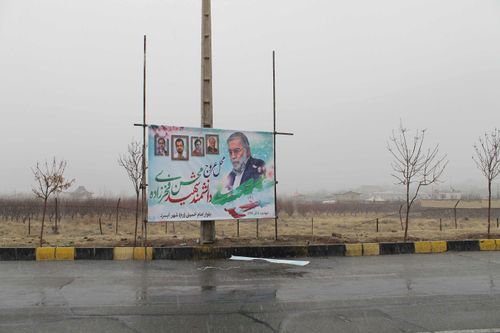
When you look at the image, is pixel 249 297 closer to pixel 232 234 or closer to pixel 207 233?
pixel 207 233

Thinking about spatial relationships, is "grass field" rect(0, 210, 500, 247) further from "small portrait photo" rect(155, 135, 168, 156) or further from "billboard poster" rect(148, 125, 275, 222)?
"small portrait photo" rect(155, 135, 168, 156)

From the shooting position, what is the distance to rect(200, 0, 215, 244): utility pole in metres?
11.1

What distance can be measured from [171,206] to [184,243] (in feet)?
4.30

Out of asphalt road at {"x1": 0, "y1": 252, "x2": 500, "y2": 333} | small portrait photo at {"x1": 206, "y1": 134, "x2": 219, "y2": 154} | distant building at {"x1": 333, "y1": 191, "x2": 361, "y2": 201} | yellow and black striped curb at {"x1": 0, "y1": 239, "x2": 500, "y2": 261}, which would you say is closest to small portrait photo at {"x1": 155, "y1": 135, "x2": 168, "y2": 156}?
small portrait photo at {"x1": 206, "y1": 134, "x2": 219, "y2": 154}

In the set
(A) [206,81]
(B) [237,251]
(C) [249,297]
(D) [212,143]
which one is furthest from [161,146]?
(C) [249,297]

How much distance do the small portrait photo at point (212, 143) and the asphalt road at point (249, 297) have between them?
3.09 m

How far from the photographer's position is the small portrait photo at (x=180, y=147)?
1071cm

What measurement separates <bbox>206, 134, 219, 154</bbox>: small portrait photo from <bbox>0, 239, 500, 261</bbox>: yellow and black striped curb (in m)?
2.47

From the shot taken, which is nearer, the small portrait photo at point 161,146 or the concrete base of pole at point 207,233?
the small portrait photo at point 161,146

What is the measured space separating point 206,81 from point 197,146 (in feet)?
5.87

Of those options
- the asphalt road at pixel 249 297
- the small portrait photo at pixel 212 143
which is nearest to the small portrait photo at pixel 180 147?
the small portrait photo at pixel 212 143

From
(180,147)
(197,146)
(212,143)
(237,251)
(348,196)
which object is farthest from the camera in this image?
(348,196)

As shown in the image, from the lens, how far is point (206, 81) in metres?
11.2

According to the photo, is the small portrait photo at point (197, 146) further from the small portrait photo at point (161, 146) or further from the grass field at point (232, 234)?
the grass field at point (232, 234)
